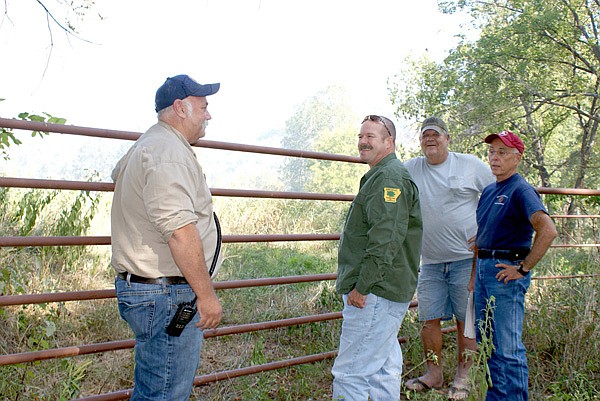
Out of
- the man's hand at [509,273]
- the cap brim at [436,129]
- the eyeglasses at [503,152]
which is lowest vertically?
the man's hand at [509,273]

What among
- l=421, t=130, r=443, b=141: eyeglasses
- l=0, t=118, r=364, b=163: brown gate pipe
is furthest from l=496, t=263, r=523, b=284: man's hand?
l=0, t=118, r=364, b=163: brown gate pipe

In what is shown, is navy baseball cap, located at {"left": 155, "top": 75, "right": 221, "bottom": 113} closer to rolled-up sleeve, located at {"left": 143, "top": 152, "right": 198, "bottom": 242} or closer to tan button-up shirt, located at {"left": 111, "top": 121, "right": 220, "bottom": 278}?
tan button-up shirt, located at {"left": 111, "top": 121, "right": 220, "bottom": 278}

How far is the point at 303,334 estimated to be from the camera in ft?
18.0

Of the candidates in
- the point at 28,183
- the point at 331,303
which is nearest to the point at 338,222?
the point at 331,303

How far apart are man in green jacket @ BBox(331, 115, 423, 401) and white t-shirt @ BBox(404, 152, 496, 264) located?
3.06ft

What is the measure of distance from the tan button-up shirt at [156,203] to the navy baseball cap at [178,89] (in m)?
0.11

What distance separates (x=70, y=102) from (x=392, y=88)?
9127 centimetres

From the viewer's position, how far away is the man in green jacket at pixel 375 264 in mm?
3117

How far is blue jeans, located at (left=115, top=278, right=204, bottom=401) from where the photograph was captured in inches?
99.0

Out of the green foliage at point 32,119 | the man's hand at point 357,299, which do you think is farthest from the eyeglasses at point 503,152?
the green foliage at point 32,119

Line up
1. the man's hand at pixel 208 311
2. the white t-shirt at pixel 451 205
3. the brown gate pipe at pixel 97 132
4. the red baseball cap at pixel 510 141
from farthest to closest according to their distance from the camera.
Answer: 1. the white t-shirt at pixel 451 205
2. the red baseball cap at pixel 510 141
3. the brown gate pipe at pixel 97 132
4. the man's hand at pixel 208 311

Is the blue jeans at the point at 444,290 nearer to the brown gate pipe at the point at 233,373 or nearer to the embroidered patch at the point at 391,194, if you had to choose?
the brown gate pipe at the point at 233,373

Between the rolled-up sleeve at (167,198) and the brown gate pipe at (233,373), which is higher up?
Answer: the rolled-up sleeve at (167,198)

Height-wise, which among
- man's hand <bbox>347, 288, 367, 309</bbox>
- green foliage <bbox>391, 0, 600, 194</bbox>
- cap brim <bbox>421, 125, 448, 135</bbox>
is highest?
green foliage <bbox>391, 0, 600, 194</bbox>
